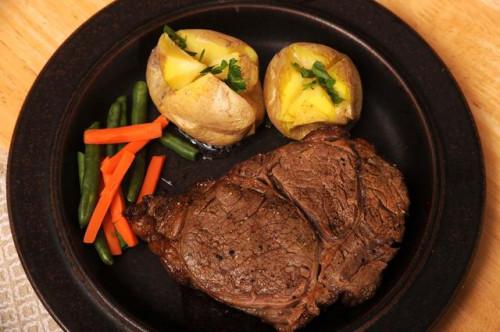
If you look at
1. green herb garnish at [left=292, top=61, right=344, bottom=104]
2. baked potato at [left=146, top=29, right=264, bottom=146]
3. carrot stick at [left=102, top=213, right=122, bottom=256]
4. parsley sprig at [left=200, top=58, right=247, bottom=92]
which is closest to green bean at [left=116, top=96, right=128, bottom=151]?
baked potato at [left=146, top=29, right=264, bottom=146]

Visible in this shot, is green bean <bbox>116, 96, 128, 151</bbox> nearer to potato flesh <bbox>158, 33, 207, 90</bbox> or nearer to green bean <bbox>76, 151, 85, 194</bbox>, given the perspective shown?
green bean <bbox>76, 151, 85, 194</bbox>

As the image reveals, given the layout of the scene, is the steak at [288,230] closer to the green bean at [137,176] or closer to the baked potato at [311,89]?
the baked potato at [311,89]

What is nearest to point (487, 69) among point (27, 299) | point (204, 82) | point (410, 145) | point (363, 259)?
point (410, 145)

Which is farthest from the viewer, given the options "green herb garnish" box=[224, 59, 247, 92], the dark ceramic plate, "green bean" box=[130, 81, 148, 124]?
"green bean" box=[130, 81, 148, 124]

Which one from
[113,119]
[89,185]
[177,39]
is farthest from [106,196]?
[177,39]

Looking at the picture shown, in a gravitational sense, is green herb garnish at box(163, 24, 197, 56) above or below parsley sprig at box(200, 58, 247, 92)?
below

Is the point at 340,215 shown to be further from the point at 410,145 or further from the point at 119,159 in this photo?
the point at 119,159

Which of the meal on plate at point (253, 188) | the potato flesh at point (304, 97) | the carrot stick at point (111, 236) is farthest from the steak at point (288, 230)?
the carrot stick at point (111, 236)
